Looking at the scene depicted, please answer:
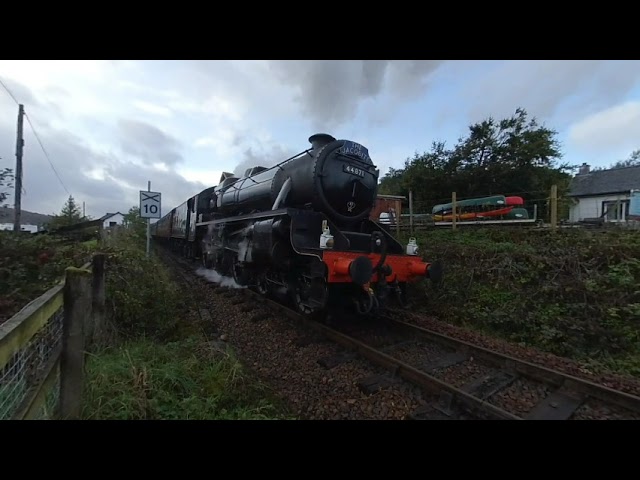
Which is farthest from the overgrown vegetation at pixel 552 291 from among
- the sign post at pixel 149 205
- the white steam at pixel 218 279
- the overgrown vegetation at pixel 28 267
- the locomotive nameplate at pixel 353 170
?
the sign post at pixel 149 205

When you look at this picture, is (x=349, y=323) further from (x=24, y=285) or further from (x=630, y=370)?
(x=24, y=285)

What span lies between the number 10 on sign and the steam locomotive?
13.8 ft

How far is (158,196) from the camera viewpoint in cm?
1038

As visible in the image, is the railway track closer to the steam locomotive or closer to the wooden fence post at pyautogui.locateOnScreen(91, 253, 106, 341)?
the steam locomotive

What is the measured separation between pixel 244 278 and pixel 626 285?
7195 mm

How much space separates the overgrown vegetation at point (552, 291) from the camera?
16.6ft

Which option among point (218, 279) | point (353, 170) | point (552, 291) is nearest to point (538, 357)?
point (552, 291)

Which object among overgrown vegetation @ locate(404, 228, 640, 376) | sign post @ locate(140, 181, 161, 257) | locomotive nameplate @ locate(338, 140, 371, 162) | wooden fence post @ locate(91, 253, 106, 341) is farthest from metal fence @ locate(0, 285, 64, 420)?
sign post @ locate(140, 181, 161, 257)

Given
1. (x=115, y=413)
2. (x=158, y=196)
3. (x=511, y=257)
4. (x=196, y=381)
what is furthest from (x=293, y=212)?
(x=158, y=196)

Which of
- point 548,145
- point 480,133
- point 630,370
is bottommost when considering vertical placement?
point 630,370

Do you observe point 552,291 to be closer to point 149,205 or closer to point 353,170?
point 353,170

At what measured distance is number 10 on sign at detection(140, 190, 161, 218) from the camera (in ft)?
32.9

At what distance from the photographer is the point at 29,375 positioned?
7.70ft

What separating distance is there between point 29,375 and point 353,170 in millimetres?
5211
